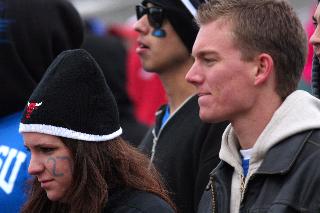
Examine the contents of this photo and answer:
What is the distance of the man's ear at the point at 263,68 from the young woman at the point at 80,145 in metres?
0.61

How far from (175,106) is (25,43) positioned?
868mm

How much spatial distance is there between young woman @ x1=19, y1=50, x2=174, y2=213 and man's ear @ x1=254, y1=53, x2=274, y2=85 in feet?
1.99

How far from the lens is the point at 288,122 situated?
3.13 meters

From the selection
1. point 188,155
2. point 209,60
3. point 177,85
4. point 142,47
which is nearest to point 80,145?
point 209,60

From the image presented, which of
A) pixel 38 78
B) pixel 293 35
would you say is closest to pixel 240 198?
pixel 293 35

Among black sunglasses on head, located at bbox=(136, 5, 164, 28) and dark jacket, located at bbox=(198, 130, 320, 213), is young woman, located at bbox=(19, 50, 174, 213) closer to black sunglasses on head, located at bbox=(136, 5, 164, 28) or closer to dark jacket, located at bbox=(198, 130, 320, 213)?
dark jacket, located at bbox=(198, 130, 320, 213)

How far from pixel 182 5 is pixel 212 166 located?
3.28ft

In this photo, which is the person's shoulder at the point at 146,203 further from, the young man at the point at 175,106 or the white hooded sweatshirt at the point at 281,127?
the young man at the point at 175,106

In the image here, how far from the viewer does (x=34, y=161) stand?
3.44m

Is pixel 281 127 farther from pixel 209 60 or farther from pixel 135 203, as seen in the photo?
pixel 135 203

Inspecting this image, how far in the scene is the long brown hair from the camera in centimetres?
331

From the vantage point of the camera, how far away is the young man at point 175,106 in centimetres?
412

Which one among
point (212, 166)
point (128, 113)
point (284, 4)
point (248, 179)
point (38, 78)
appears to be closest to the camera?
point (248, 179)

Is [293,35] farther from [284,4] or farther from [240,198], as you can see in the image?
[240,198]
